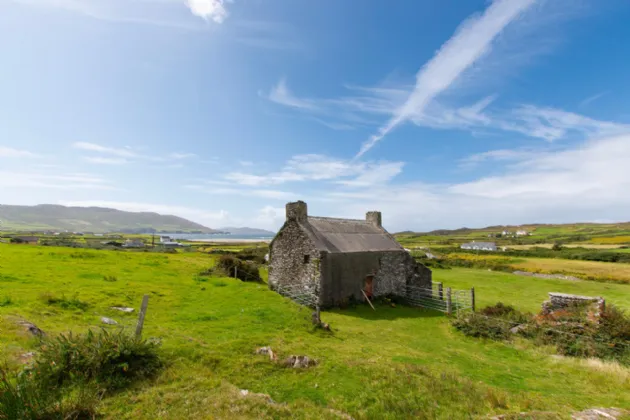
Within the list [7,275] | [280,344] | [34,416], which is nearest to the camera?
[34,416]

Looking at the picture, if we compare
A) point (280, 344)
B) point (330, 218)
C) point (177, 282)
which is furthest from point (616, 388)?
point (177, 282)

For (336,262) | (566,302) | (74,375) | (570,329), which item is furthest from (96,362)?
(566,302)

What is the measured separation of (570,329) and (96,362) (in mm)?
19710

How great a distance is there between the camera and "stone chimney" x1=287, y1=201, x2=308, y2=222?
930 inches

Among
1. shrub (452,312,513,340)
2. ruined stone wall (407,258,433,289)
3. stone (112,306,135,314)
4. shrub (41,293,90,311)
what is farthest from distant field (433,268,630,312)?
shrub (41,293,90,311)

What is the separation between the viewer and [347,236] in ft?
83.4

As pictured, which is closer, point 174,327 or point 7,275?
point 174,327

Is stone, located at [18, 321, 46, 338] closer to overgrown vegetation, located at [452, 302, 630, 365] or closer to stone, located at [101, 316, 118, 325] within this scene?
stone, located at [101, 316, 118, 325]

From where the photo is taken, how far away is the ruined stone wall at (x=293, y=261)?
21.5 m

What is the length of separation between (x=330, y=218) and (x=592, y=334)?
1815 cm

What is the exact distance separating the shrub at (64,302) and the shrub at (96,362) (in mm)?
6249

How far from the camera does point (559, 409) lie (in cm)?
770

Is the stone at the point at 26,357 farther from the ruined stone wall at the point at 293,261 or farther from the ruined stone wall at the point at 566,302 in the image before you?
the ruined stone wall at the point at 566,302

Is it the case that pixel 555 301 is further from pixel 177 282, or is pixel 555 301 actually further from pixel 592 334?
pixel 177 282
